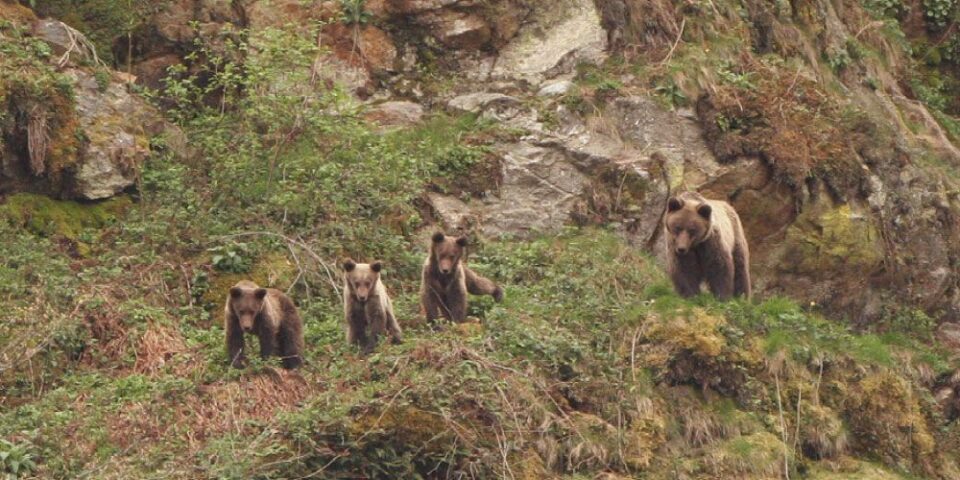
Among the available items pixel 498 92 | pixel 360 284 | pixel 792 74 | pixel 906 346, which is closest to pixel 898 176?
pixel 792 74

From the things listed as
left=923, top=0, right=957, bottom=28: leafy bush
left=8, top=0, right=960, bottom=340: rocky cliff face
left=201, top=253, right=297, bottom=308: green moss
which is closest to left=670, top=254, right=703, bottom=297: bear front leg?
left=8, top=0, right=960, bottom=340: rocky cliff face

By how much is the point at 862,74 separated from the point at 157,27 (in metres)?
9.49

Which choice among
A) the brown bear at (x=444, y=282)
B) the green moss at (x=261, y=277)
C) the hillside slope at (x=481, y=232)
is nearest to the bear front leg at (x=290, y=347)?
the hillside slope at (x=481, y=232)

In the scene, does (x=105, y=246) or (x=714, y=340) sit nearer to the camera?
(x=714, y=340)

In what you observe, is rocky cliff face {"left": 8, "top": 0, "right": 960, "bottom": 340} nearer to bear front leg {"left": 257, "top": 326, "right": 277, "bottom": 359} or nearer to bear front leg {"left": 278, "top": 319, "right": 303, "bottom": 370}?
bear front leg {"left": 278, "top": 319, "right": 303, "bottom": 370}

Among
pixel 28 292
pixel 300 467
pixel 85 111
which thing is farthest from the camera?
pixel 85 111

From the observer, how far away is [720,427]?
1595 centimetres


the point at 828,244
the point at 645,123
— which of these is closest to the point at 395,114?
the point at 645,123

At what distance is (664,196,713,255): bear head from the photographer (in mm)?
16844

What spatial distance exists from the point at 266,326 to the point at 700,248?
4.46 metres

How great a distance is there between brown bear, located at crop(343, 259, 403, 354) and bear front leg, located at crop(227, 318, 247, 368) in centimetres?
100

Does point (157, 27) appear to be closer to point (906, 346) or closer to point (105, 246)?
point (105, 246)

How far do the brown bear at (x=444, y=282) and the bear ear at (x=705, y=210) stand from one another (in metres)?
2.31

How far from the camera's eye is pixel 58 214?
60.5 ft
